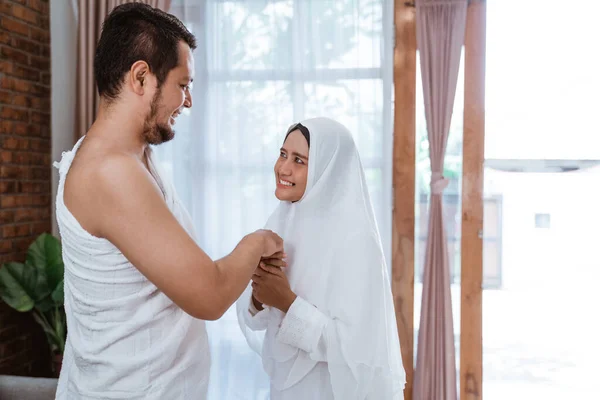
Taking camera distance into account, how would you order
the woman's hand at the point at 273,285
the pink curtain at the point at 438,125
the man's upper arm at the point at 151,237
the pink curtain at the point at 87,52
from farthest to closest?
the pink curtain at the point at 87,52 < the pink curtain at the point at 438,125 < the woman's hand at the point at 273,285 < the man's upper arm at the point at 151,237

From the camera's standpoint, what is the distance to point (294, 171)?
1910mm

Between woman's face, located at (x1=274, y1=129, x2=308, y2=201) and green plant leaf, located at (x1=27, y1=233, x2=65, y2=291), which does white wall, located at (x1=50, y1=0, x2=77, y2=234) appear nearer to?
green plant leaf, located at (x1=27, y1=233, x2=65, y2=291)

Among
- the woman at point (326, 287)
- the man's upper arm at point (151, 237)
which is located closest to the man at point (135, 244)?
the man's upper arm at point (151, 237)

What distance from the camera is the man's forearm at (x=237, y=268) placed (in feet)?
4.00

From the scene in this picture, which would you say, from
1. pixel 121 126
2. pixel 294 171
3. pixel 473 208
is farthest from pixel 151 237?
pixel 473 208

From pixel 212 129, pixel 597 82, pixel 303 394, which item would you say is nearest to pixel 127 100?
pixel 303 394

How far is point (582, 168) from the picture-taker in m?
3.08

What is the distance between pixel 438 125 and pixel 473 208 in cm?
48

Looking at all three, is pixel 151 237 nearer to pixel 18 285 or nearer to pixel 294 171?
pixel 294 171

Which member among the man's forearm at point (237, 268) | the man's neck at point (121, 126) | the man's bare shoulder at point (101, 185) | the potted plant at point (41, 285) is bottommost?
the potted plant at point (41, 285)

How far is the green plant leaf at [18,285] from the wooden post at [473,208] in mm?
2196

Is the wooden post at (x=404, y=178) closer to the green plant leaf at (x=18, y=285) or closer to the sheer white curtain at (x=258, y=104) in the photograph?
the sheer white curtain at (x=258, y=104)

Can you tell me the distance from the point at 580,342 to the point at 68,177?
2.85m

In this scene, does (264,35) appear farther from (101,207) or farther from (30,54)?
(101,207)
